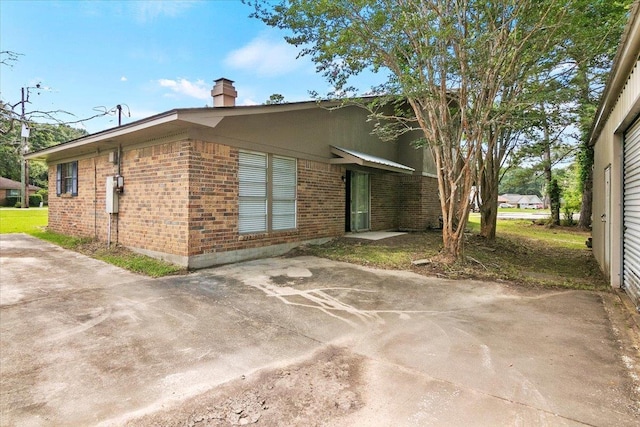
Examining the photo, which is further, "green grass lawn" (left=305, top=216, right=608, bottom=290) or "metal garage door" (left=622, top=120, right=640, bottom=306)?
"green grass lawn" (left=305, top=216, right=608, bottom=290)

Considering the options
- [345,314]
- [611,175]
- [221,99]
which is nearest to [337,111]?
[221,99]

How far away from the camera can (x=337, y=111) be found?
10672 millimetres

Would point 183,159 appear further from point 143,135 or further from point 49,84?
point 49,84

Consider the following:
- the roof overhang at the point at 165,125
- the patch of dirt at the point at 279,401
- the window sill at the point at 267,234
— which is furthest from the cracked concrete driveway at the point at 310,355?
the roof overhang at the point at 165,125

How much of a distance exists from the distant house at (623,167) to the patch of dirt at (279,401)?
4.35m

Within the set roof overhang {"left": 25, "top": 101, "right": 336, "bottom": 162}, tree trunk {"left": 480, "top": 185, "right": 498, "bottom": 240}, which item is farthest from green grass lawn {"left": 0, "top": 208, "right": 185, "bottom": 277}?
tree trunk {"left": 480, "top": 185, "right": 498, "bottom": 240}

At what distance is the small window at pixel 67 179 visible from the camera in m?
10.2

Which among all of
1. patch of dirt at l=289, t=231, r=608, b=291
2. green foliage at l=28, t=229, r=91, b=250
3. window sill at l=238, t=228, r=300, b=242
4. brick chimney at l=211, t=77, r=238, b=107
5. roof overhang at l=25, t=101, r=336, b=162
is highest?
brick chimney at l=211, t=77, r=238, b=107

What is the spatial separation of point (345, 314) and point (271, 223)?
4.45 m

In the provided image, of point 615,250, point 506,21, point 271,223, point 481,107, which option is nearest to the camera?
point 615,250

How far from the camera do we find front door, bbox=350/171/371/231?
1198 centimetres

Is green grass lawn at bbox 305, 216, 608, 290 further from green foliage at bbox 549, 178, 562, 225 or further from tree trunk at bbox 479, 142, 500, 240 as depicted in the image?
green foliage at bbox 549, 178, 562, 225

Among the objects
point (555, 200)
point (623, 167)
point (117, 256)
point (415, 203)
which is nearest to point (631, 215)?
point (623, 167)

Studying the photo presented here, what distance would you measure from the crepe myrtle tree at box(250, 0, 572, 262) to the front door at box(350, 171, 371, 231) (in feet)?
14.8
